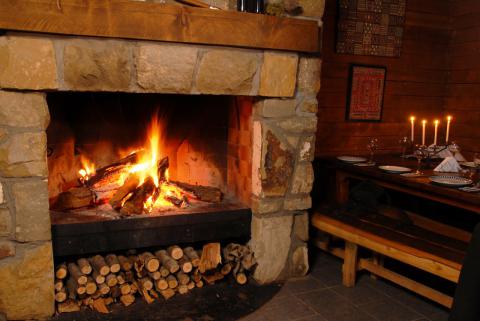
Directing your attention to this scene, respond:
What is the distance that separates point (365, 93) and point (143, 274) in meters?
2.49

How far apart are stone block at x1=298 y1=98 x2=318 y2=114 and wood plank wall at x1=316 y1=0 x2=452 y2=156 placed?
1.07 meters

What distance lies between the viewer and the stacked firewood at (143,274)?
239cm

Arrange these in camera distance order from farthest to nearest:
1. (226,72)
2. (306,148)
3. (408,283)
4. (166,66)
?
(306,148)
(408,283)
(226,72)
(166,66)

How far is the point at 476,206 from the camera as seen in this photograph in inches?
96.7

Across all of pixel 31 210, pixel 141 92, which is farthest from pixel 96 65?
pixel 31 210

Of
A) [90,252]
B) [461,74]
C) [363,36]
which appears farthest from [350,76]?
[90,252]

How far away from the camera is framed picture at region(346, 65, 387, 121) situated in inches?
149

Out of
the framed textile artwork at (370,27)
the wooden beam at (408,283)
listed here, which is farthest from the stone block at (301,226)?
the framed textile artwork at (370,27)

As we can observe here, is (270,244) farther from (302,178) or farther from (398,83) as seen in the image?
(398,83)

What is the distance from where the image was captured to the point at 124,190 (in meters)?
2.68

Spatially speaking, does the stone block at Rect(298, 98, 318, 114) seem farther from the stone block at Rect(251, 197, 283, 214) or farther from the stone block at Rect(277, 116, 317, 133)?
the stone block at Rect(251, 197, 283, 214)

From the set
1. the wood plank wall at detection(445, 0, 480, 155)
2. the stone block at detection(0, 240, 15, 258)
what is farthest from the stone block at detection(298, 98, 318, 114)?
the wood plank wall at detection(445, 0, 480, 155)

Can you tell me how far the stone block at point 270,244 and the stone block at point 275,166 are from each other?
186mm

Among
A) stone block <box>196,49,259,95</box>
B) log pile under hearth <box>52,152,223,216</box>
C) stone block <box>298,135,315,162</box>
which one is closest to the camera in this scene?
stone block <box>196,49,259,95</box>
